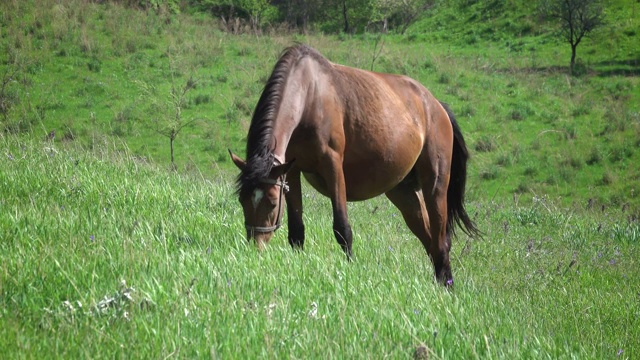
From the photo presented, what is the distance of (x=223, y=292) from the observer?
3980 mm

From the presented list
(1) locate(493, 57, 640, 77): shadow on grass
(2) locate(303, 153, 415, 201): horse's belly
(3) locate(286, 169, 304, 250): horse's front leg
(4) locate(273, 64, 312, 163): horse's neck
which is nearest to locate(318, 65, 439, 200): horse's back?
(2) locate(303, 153, 415, 201): horse's belly

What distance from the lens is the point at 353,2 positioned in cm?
4366

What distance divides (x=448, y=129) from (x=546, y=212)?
4512 mm

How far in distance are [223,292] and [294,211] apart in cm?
241

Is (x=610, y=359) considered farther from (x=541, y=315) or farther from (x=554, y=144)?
(x=554, y=144)

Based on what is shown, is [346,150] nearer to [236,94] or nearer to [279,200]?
[279,200]

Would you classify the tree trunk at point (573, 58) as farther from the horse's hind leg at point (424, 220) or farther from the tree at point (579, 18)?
the horse's hind leg at point (424, 220)

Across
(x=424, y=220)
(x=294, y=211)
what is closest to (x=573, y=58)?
(x=424, y=220)

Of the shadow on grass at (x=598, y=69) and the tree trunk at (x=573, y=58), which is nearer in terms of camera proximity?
the shadow on grass at (x=598, y=69)

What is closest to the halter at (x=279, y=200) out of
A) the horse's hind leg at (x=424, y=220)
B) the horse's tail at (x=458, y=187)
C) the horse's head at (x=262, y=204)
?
the horse's head at (x=262, y=204)

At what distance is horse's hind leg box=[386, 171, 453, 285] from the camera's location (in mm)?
7559

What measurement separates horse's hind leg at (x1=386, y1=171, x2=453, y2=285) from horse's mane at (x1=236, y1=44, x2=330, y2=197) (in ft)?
6.82

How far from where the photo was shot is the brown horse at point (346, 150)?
227 inches

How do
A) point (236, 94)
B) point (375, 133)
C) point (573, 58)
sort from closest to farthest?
point (375, 133) < point (236, 94) < point (573, 58)
